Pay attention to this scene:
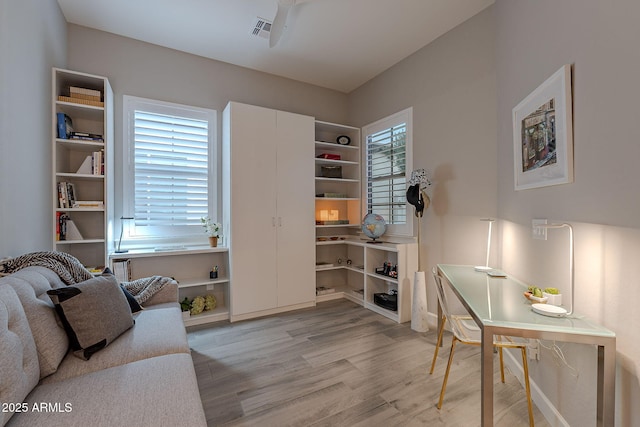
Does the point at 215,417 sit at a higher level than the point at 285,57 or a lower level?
lower

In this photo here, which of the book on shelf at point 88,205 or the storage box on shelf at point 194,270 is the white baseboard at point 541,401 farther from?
the book on shelf at point 88,205

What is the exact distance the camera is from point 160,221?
124 inches

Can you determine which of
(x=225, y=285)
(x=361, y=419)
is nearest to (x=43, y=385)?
(x=361, y=419)

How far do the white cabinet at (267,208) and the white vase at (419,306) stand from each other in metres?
1.27

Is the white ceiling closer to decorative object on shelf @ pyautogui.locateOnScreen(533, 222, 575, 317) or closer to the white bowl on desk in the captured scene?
decorative object on shelf @ pyautogui.locateOnScreen(533, 222, 575, 317)

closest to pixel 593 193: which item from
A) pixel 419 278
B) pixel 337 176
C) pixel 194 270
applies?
pixel 419 278

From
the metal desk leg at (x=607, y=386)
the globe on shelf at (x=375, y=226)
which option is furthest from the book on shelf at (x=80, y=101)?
the metal desk leg at (x=607, y=386)

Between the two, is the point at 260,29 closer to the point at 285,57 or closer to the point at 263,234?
the point at 285,57

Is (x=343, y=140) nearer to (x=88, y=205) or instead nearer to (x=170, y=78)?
(x=170, y=78)

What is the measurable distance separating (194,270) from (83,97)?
1.98 meters

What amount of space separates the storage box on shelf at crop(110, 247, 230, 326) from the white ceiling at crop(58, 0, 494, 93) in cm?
226

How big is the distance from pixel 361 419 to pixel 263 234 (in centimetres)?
210

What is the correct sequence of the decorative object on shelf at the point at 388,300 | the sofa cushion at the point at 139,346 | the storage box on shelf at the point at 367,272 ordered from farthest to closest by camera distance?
the decorative object on shelf at the point at 388,300 → the storage box on shelf at the point at 367,272 → the sofa cushion at the point at 139,346

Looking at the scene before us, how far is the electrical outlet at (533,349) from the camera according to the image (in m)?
1.76
